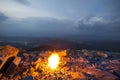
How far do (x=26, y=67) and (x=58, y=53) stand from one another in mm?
5604

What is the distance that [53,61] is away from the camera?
19281 millimetres

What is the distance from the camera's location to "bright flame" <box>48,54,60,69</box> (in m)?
18.3

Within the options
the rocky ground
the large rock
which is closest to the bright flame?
the rocky ground

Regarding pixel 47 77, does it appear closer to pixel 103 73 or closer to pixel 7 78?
pixel 7 78

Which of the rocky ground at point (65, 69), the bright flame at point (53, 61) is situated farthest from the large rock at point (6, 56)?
the bright flame at point (53, 61)

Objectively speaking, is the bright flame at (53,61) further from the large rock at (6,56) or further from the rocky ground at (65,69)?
the large rock at (6,56)

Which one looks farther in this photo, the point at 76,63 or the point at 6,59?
the point at 76,63

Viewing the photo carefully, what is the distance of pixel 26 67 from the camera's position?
55.8 feet

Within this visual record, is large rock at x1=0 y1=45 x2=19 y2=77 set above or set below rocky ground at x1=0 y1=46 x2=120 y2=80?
above

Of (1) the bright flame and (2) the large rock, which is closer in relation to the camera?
(2) the large rock

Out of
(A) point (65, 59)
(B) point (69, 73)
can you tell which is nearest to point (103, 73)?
(B) point (69, 73)

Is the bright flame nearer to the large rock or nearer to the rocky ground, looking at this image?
the rocky ground

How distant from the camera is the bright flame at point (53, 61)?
1828cm

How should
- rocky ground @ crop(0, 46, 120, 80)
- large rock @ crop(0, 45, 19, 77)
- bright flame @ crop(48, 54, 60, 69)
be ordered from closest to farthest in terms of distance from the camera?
rocky ground @ crop(0, 46, 120, 80) < large rock @ crop(0, 45, 19, 77) < bright flame @ crop(48, 54, 60, 69)
